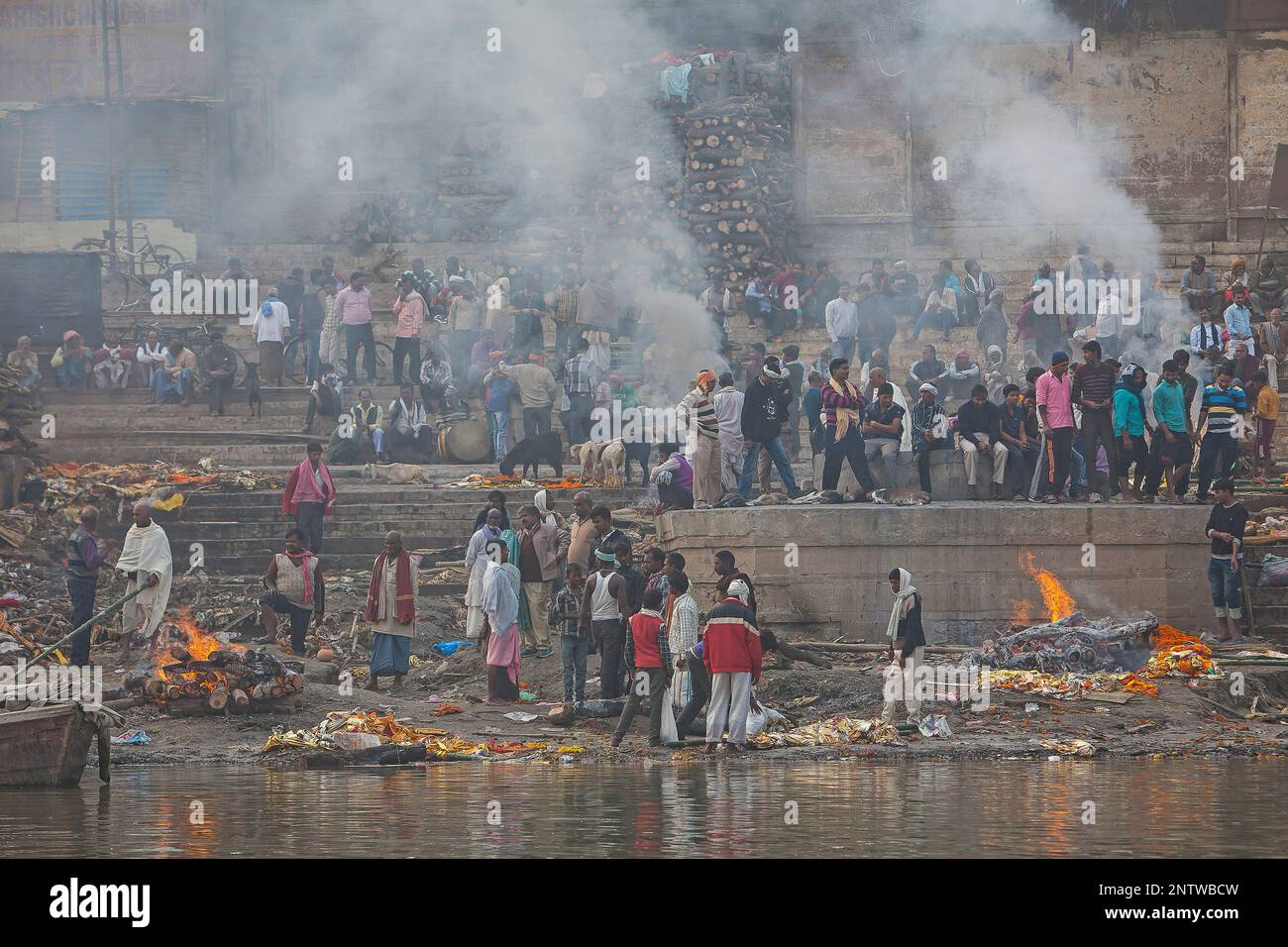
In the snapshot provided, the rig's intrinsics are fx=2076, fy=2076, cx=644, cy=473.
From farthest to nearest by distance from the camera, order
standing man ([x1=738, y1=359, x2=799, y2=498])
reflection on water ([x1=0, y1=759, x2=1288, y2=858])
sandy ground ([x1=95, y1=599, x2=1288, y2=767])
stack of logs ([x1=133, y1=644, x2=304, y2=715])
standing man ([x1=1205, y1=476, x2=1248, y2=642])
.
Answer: standing man ([x1=738, y1=359, x2=799, y2=498]) < standing man ([x1=1205, y1=476, x2=1248, y2=642]) < stack of logs ([x1=133, y1=644, x2=304, y2=715]) < sandy ground ([x1=95, y1=599, x2=1288, y2=767]) < reflection on water ([x1=0, y1=759, x2=1288, y2=858])

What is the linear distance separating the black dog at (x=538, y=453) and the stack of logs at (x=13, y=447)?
16.3 ft

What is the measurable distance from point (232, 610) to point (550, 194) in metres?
13.6

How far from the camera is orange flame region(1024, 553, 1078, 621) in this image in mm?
17125

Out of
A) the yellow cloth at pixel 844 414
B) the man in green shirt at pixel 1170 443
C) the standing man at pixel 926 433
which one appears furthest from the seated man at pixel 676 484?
the man in green shirt at pixel 1170 443

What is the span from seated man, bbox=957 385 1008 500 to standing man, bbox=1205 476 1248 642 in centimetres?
206

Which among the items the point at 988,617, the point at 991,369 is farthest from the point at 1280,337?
the point at 988,617

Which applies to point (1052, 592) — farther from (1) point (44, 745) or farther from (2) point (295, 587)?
(1) point (44, 745)

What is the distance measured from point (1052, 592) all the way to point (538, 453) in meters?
6.44

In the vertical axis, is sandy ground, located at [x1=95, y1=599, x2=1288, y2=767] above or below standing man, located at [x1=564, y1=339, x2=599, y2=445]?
below

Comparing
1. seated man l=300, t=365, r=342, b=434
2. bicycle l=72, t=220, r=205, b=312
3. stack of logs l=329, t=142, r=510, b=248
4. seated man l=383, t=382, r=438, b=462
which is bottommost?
seated man l=383, t=382, r=438, b=462

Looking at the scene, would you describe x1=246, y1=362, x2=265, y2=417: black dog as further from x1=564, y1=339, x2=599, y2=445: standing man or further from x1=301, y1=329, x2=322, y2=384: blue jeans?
x1=564, y1=339, x2=599, y2=445: standing man

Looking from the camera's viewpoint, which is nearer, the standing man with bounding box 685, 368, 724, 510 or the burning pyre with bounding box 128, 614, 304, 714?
the burning pyre with bounding box 128, 614, 304, 714

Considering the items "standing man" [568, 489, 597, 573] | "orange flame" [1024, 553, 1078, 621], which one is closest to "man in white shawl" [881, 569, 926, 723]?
"orange flame" [1024, 553, 1078, 621]
